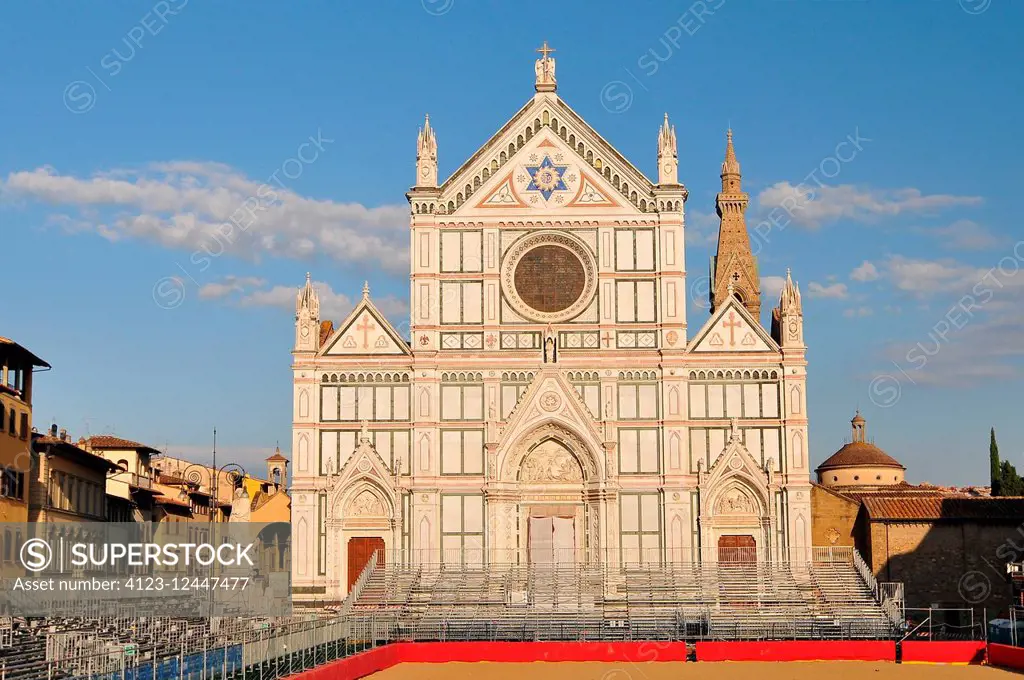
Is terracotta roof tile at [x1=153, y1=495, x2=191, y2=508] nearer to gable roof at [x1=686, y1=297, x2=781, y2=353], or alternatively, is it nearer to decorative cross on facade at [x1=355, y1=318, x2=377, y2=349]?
decorative cross on facade at [x1=355, y1=318, x2=377, y2=349]

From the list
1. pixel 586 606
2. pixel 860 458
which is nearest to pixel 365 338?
pixel 586 606

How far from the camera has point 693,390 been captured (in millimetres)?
60031

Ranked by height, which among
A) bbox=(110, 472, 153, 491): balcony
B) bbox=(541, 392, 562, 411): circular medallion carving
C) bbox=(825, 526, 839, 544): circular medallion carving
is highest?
bbox=(541, 392, 562, 411): circular medallion carving

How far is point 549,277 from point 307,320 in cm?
1094

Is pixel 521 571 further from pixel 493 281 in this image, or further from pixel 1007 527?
pixel 1007 527

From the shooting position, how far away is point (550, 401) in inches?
2350

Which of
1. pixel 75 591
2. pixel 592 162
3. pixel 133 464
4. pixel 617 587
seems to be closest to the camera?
pixel 75 591

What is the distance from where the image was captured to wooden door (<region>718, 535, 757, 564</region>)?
192 feet

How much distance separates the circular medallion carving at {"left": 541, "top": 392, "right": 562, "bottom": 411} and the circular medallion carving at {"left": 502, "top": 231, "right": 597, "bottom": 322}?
134 inches

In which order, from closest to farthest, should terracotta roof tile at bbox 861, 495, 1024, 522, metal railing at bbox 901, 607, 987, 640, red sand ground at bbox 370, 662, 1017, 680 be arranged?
red sand ground at bbox 370, 662, 1017, 680 < metal railing at bbox 901, 607, 987, 640 < terracotta roof tile at bbox 861, 495, 1024, 522

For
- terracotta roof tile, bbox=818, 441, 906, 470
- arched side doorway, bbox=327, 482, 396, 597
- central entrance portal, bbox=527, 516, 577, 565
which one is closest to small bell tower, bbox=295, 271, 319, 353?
arched side doorway, bbox=327, 482, 396, 597

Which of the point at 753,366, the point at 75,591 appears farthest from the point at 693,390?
the point at 75,591

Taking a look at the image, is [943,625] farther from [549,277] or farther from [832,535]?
[549,277]

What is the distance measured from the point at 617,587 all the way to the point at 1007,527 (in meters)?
17.4
